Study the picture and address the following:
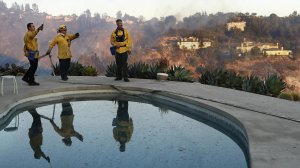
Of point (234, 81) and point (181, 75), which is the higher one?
point (181, 75)

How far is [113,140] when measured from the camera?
7.85 metres

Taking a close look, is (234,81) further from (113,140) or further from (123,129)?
(113,140)

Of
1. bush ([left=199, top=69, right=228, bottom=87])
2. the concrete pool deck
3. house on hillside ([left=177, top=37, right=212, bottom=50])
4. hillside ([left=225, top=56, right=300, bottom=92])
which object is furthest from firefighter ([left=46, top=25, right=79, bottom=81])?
house on hillside ([left=177, top=37, right=212, bottom=50])

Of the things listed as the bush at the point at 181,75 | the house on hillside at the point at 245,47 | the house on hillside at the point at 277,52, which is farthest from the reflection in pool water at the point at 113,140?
the house on hillside at the point at 245,47

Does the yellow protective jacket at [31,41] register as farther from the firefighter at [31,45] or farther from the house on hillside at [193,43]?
the house on hillside at [193,43]

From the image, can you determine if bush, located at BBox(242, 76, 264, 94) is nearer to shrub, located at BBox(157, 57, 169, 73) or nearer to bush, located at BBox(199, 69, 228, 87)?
bush, located at BBox(199, 69, 228, 87)

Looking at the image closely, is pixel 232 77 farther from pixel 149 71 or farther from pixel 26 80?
pixel 26 80

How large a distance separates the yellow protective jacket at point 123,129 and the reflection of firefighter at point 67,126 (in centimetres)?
72

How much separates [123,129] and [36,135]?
1.75m

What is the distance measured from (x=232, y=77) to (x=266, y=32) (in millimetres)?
155023

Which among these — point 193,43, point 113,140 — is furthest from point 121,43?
point 193,43

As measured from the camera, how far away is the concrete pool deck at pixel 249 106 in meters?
6.03

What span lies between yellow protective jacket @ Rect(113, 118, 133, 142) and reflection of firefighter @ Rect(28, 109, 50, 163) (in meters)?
1.44

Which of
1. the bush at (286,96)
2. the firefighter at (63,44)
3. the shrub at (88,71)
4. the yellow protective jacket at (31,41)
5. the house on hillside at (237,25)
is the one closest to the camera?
the bush at (286,96)
